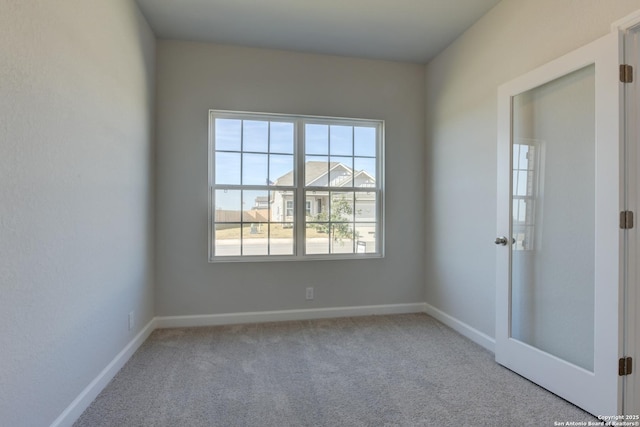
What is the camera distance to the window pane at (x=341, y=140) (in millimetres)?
3537

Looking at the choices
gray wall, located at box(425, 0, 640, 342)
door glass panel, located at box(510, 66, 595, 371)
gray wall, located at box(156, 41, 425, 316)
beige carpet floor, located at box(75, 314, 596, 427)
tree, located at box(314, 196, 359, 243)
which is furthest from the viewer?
tree, located at box(314, 196, 359, 243)

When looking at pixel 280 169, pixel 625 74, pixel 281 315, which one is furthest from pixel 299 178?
pixel 625 74

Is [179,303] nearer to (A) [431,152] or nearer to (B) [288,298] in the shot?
(B) [288,298]

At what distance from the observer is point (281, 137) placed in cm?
342

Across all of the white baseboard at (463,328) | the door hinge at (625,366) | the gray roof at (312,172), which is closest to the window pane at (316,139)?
the gray roof at (312,172)

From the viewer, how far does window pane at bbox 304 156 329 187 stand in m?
3.48

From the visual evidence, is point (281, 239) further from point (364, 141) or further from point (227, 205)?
point (364, 141)

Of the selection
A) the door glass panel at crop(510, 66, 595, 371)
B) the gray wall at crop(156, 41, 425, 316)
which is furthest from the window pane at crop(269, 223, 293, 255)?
the door glass panel at crop(510, 66, 595, 371)

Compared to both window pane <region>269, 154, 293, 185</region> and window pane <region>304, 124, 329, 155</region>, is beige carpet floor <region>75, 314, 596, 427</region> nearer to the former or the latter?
window pane <region>269, 154, 293, 185</region>

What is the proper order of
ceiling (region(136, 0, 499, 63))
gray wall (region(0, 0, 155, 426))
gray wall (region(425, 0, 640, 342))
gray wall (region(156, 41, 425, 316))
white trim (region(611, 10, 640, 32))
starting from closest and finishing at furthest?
gray wall (region(0, 0, 155, 426))
white trim (region(611, 10, 640, 32))
gray wall (region(425, 0, 640, 342))
ceiling (region(136, 0, 499, 63))
gray wall (region(156, 41, 425, 316))

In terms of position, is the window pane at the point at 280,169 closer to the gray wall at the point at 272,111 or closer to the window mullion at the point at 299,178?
the window mullion at the point at 299,178

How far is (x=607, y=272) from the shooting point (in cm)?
173

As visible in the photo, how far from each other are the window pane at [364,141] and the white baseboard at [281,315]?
1694 mm

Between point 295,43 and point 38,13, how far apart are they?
2161mm
